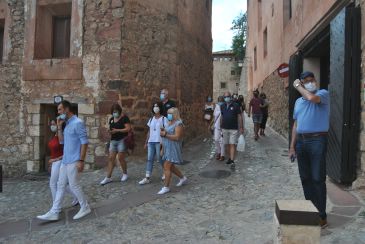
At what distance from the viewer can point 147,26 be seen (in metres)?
9.69

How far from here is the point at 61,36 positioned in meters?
10.4

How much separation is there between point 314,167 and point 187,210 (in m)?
2.15

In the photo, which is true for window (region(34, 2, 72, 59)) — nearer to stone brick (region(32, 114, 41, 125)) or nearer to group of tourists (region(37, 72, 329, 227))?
stone brick (region(32, 114, 41, 125))

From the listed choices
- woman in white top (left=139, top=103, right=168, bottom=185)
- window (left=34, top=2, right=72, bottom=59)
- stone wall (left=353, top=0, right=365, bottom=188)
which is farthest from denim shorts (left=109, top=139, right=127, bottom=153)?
stone wall (left=353, top=0, right=365, bottom=188)

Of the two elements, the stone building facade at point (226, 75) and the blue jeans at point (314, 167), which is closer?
the blue jeans at point (314, 167)

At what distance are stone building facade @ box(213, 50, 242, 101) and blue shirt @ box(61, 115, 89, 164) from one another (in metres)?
34.6

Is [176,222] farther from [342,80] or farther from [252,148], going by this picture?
[252,148]

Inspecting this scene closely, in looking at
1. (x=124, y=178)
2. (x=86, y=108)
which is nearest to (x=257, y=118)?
(x=86, y=108)

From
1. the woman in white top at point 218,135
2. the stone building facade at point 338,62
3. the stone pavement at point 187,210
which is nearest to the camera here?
the stone pavement at point 187,210

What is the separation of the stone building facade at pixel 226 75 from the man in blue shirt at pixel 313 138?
35483mm

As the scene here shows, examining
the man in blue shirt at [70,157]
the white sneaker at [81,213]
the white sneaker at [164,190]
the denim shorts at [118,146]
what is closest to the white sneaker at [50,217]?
the man in blue shirt at [70,157]

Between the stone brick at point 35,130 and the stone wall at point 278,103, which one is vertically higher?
the stone wall at point 278,103

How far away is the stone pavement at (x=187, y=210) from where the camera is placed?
4.66m

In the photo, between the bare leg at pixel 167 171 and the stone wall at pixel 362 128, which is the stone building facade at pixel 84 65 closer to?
the bare leg at pixel 167 171
